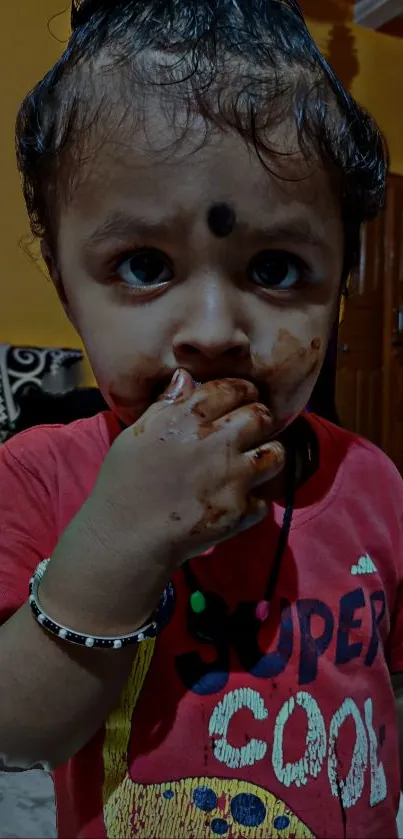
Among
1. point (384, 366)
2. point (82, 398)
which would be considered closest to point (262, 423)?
point (82, 398)

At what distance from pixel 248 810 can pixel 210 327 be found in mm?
221

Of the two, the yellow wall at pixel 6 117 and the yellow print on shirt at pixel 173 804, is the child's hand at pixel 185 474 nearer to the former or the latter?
the yellow print on shirt at pixel 173 804

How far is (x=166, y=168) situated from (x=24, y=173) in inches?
4.7

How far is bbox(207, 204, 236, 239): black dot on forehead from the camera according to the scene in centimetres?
29

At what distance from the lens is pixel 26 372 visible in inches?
63.7

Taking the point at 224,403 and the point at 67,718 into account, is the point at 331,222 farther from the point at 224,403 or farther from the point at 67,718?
the point at 67,718

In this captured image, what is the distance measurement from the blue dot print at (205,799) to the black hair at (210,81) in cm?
27

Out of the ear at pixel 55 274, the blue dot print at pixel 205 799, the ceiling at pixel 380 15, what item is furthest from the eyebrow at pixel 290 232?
the ceiling at pixel 380 15

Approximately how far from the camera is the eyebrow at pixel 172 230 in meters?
0.30

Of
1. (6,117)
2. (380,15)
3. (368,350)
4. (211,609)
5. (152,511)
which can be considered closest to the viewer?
(152,511)

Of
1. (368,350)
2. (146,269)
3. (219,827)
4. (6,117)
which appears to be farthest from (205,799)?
(368,350)

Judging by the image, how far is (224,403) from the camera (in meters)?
0.29

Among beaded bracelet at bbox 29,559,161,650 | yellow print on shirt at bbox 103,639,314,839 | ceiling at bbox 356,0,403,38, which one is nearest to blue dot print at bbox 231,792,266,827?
yellow print on shirt at bbox 103,639,314,839

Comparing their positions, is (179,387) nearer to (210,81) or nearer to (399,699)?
(210,81)
